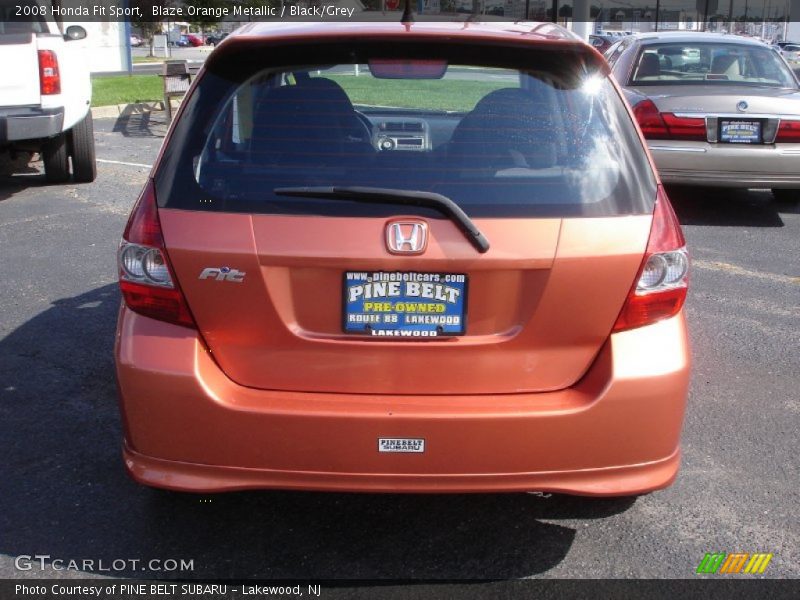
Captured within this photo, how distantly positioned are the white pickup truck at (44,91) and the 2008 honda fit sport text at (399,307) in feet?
20.2

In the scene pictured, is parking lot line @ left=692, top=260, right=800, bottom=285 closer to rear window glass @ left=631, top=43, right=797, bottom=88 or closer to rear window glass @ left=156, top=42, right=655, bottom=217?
rear window glass @ left=631, top=43, right=797, bottom=88

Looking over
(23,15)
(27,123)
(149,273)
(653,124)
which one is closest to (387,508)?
(149,273)

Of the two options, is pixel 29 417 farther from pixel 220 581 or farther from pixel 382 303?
pixel 382 303

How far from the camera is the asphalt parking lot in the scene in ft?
10.5

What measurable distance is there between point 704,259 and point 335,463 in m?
5.08

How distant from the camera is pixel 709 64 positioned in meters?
9.38

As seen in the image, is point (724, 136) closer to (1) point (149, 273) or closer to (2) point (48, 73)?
(2) point (48, 73)

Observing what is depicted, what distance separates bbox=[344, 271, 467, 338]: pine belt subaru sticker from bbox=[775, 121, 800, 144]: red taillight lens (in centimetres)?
634

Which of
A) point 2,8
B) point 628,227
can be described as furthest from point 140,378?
point 2,8

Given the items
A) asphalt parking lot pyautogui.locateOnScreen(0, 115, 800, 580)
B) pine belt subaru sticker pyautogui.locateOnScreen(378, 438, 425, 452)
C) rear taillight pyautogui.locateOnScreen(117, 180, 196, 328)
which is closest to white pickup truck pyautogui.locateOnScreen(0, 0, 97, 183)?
asphalt parking lot pyautogui.locateOnScreen(0, 115, 800, 580)

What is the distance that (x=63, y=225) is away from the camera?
8031 mm

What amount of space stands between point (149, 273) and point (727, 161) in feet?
21.1

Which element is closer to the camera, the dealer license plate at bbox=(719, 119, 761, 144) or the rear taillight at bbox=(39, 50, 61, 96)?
the dealer license plate at bbox=(719, 119, 761, 144)

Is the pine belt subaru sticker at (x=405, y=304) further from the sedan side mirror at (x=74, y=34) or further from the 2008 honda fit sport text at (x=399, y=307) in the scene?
the sedan side mirror at (x=74, y=34)
